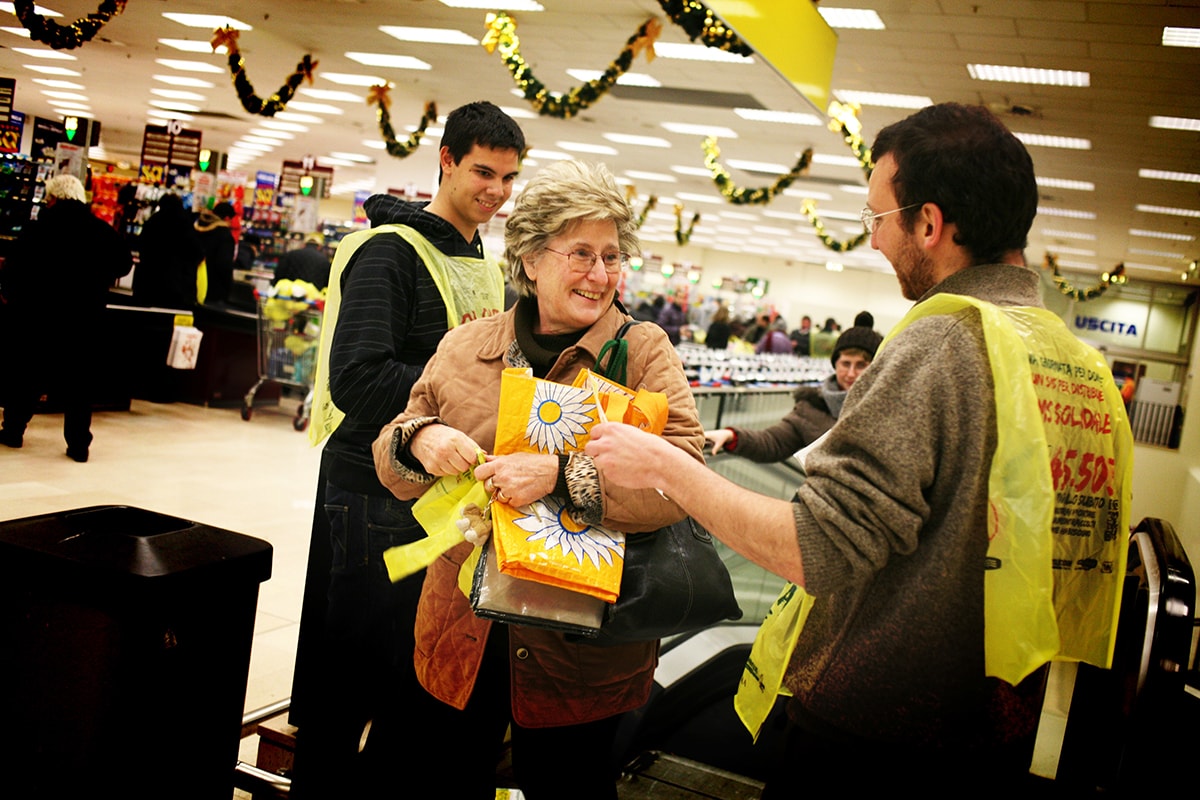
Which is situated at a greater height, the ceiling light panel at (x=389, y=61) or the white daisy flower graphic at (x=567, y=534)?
the ceiling light panel at (x=389, y=61)

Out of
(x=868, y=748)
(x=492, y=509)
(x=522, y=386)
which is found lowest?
(x=868, y=748)

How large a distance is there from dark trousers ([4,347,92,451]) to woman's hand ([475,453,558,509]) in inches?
125

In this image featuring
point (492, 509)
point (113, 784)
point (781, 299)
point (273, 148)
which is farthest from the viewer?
point (781, 299)

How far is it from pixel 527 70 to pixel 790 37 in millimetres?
6046

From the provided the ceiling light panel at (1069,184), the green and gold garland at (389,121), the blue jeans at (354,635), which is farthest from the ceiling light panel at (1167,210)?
the blue jeans at (354,635)

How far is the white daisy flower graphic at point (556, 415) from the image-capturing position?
1.59 m

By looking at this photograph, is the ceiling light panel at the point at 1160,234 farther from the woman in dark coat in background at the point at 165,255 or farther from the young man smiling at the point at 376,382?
the young man smiling at the point at 376,382

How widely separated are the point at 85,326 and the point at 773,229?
2486 centimetres

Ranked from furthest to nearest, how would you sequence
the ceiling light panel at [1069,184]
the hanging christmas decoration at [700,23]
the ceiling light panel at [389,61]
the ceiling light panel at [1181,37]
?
the ceiling light panel at [1069,184] < the ceiling light panel at [389,61] < the ceiling light panel at [1181,37] < the hanging christmas decoration at [700,23]

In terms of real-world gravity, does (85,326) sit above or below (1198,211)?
below

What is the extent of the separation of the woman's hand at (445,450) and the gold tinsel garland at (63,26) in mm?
2658

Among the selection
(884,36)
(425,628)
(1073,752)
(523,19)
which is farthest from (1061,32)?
(425,628)

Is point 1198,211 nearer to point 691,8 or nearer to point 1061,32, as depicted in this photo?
point 1061,32

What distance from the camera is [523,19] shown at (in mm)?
10266
